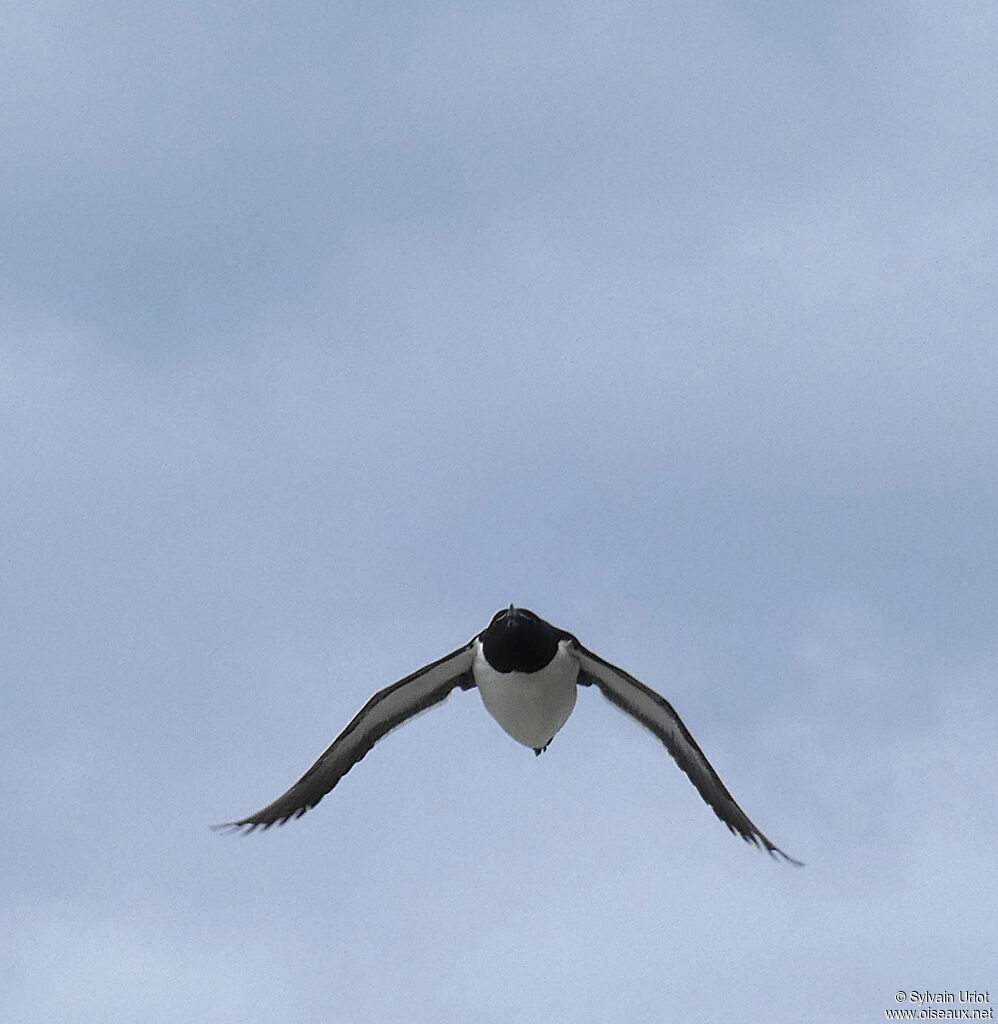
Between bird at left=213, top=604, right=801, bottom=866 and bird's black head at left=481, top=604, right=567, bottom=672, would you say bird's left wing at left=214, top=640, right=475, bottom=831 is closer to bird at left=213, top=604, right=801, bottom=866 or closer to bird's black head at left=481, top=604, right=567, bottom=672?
bird at left=213, top=604, right=801, bottom=866

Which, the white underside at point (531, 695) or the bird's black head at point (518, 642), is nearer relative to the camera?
the bird's black head at point (518, 642)

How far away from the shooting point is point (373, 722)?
23312 mm

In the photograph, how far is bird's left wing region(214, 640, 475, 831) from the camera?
2267 centimetres

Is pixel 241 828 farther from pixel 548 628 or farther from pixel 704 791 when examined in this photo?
pixel 704 791

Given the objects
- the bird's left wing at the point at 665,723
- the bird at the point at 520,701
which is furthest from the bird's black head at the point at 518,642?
the bird's left wing at the point at 665,723

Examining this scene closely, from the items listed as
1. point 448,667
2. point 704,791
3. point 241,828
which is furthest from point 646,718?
point 241,828

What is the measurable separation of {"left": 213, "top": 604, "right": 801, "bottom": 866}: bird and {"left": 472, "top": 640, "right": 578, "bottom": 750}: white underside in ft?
0.05

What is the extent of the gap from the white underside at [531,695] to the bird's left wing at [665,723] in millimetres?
477

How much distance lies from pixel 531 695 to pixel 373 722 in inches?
123

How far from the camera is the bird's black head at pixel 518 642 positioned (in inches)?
829

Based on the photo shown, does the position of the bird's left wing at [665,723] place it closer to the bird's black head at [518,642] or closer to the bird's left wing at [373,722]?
the bird's black head at [518,642]

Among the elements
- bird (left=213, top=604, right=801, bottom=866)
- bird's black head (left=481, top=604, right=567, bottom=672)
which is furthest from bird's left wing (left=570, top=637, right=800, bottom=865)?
bird's black head (left=481, top=604, right=567, bottom=672)

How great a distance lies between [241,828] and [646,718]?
6.68 meters

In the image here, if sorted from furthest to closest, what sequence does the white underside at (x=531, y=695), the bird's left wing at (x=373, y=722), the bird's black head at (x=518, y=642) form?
the bird's left wing at (x=373, y=722)
the white underside at (x=531, y=695)
the bird's black head at (x=518, y=642)
